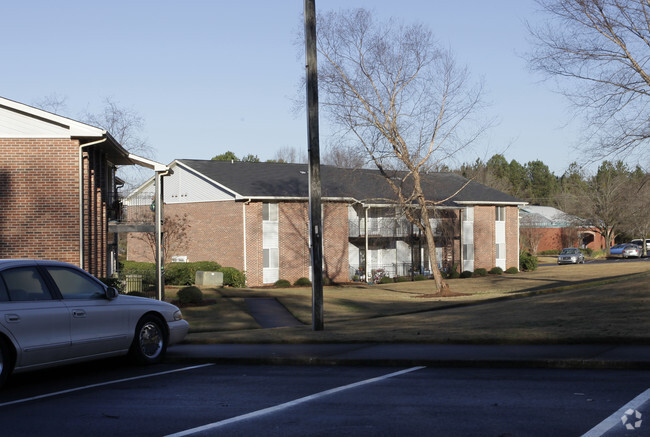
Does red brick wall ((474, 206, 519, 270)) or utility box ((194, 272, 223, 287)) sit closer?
utility box ((194, 272, 223, 287))

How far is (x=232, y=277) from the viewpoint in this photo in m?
41.9

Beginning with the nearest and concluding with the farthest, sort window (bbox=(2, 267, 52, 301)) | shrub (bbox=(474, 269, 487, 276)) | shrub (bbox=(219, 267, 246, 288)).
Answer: window (bbox=(2, 267, 52, 301)), shrub (bbox=(219, 267, 246, 288)), shrub (bbox=(474, 269, 487, 276))

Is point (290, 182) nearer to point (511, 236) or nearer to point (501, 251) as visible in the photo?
point (501, 251)

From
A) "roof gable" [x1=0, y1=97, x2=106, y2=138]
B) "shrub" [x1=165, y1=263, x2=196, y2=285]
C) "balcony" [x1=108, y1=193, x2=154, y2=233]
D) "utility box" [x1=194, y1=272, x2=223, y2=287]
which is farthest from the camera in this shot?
"shrub" [x1=165, y1=263, x2=196, y2=285]

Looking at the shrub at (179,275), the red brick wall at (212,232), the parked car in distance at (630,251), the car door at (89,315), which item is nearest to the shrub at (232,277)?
the red brick wall at (212,232)

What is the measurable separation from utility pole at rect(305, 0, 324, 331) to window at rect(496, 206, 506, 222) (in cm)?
4416

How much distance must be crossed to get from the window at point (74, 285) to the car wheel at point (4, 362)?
119cm

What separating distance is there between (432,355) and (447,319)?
27.3 feet

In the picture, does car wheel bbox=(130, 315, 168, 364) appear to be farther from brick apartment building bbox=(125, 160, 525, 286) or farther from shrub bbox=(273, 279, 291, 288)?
shrub bbox=(273, 279, 291, 288)

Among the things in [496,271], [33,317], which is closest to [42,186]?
[33,317]

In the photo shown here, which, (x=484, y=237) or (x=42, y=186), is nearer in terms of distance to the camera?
A: (x=42, y=186)

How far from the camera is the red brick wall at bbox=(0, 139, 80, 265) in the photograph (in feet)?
70.1

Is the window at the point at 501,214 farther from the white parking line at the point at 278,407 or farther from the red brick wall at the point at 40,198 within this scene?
the white parking line at the point at 278,407

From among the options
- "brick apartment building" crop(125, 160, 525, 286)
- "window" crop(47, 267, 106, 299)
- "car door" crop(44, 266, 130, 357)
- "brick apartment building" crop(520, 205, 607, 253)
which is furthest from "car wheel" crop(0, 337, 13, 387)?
"brick apartment building" crop(520, 205, 607, 253)
